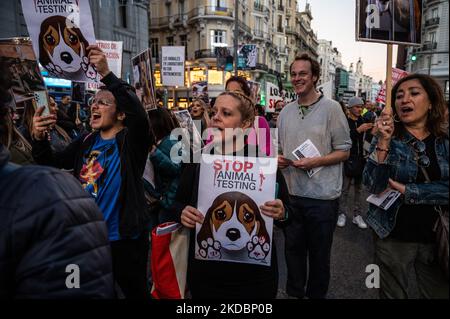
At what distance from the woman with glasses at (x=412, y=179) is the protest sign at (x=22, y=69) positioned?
101 inches

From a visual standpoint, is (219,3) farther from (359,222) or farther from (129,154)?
(129,154)

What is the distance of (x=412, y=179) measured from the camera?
2.14 metres

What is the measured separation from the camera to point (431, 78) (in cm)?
218

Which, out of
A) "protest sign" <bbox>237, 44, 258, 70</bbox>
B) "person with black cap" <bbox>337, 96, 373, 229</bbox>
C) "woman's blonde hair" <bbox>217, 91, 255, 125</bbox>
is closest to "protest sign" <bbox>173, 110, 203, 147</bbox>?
"woman's blonde hair" <bbox>217, 91, 255, 125</bbox>

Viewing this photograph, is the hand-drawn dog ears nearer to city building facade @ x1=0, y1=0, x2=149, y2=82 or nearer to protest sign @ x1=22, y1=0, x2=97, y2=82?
protest sign @ x1=22, y1=0, x2=97, y2=82

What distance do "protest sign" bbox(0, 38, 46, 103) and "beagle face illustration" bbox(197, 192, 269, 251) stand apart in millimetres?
1831

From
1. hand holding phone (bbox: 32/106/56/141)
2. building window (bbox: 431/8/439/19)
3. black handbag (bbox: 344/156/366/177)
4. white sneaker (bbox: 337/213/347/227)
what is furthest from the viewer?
building window (bbox: 431/8/439/19)

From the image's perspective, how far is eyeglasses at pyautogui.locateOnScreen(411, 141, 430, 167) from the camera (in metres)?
2.13

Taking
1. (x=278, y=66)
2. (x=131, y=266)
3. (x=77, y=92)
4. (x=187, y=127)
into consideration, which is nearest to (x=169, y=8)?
(x=278, y=66)

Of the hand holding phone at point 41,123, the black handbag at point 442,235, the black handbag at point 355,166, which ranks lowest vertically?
the black handbag at point 355,166

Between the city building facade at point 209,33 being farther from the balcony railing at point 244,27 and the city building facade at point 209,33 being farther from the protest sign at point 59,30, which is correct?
the protest sign at point 59,30

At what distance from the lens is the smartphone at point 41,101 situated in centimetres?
261

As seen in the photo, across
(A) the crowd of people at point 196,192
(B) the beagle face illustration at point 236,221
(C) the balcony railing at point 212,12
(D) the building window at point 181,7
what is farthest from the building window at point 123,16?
(B) the beagle face illustration at point 236,221
